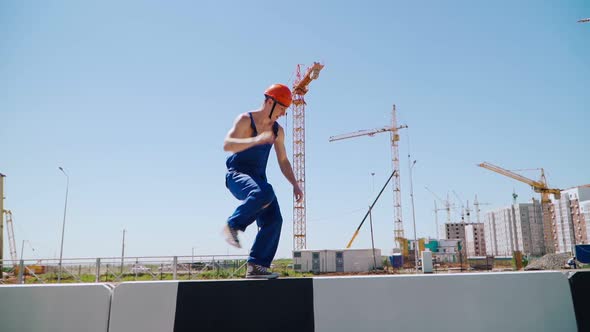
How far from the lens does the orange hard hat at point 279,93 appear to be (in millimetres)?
3436

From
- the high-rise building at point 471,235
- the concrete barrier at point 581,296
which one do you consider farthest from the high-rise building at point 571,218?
the concrete barrier at point 581,296

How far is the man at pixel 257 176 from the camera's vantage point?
2.76 meters

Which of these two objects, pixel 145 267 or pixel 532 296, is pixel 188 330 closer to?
pixel 532 296

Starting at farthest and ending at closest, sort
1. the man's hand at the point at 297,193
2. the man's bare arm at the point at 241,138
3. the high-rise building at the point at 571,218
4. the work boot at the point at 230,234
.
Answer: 1. the high-rise building at the point at 571,218
2. the man's hand at the point at 297,193
3. the man's bare arm at the point at 241,138
4. the work boot at the point at 230,234

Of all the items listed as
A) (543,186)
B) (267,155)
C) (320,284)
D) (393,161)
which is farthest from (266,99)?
(543,186)

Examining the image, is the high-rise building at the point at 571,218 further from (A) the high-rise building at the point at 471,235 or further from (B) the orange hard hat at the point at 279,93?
(B) the orange hard hat at the point at 279,93

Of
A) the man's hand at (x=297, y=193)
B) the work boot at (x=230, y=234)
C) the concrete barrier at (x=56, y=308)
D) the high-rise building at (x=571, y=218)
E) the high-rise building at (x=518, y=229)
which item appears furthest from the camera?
the high-rise building at (x=518, y=229)

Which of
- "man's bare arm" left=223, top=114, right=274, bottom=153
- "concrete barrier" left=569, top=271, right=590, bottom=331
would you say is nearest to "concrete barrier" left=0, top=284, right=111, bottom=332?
"man's bare arm" left=223, top=114, right=274, bottom=153

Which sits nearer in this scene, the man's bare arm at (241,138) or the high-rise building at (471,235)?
the man's bare arm at (241,138)

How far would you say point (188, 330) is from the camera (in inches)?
70.0

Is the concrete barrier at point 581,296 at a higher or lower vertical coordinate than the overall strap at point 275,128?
lower

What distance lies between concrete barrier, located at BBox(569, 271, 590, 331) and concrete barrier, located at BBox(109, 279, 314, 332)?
1.44 m

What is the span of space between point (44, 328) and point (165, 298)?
1.87 ft

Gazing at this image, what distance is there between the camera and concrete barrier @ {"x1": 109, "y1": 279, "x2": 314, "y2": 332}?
5.82 feet
